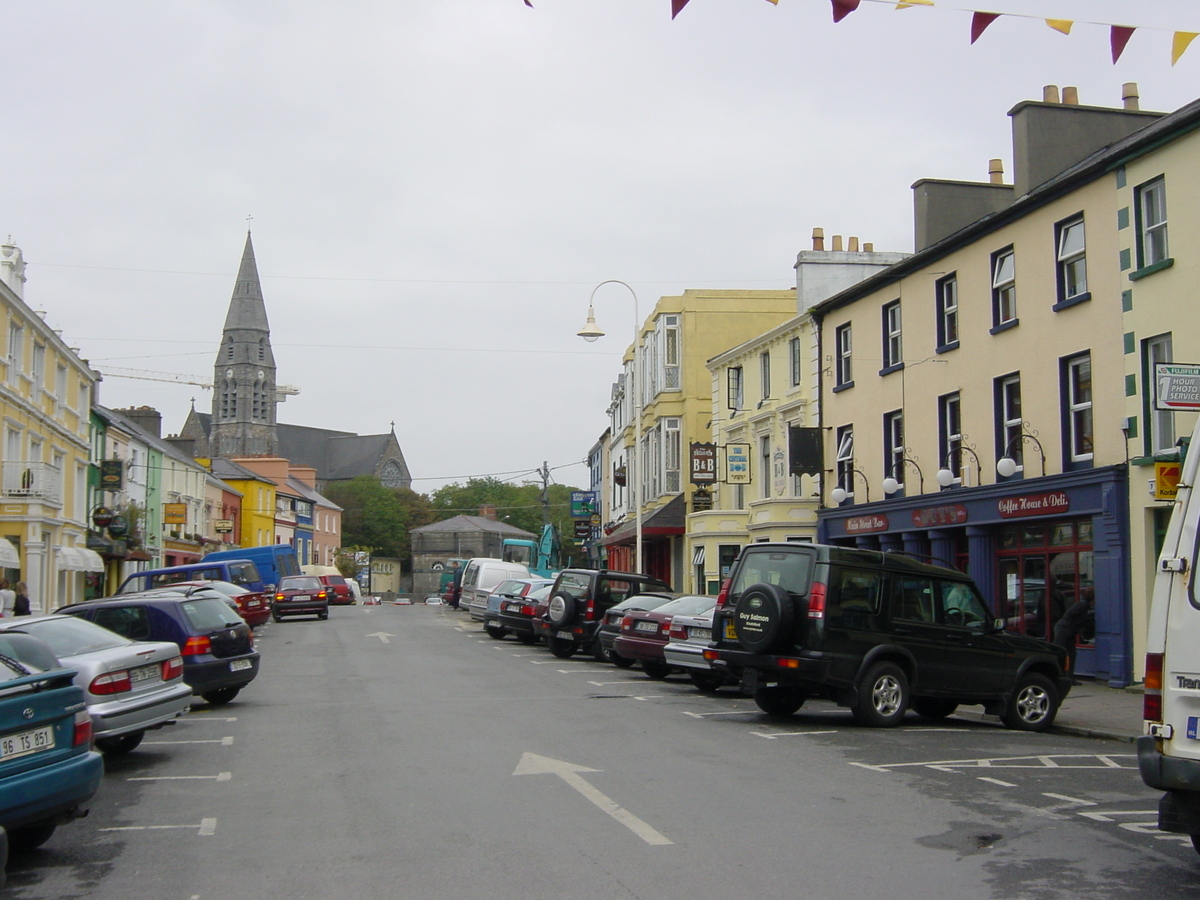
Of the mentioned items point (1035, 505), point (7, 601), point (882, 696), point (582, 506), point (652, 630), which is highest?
point (582, 506)

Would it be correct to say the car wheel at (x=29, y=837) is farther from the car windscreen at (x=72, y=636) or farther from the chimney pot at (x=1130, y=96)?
the chimney pot at (x=1130, y=96)

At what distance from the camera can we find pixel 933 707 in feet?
49.6

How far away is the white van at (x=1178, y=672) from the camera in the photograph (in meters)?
6.37

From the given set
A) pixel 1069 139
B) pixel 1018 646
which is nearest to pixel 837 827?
pixel 1018 646

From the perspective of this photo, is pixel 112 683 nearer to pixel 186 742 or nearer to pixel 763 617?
pixel 186 742

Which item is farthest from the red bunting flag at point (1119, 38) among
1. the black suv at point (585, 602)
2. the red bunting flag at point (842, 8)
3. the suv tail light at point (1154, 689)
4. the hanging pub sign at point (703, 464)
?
the hanging pub sign at point (703, 464)

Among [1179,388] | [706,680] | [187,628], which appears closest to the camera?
[1179,388]

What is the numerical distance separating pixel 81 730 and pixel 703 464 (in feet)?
88.7

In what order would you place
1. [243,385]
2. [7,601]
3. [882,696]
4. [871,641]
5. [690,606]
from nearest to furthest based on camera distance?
[871,641]
[882,696]
[690,606]
[7,601]
[243,385]

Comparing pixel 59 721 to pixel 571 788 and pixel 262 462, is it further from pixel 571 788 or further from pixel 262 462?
pixel 262 462

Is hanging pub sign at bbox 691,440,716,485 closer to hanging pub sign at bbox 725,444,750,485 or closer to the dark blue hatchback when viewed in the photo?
hanging pub sign at bbox 725,444,750,485

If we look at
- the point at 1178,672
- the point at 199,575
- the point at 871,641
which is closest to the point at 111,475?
the point at 199,575

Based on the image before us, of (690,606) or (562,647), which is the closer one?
(690,606)

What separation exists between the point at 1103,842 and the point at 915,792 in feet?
6.25
